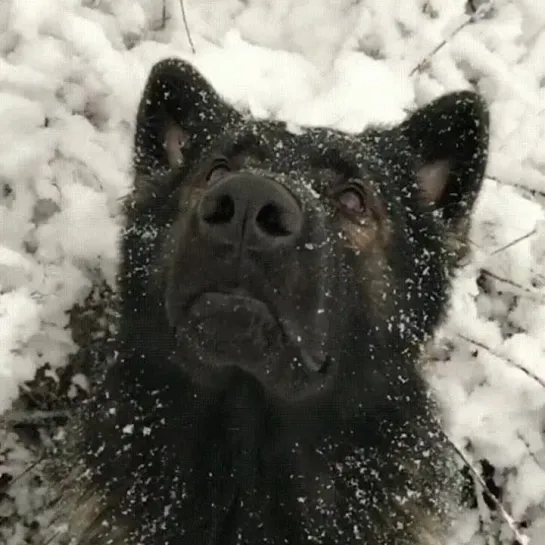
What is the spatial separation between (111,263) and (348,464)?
5.02 ft

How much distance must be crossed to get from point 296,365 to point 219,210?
0.52 metres

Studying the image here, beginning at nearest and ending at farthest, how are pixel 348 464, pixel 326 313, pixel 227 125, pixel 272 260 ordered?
pixel 272 260 < pixel 326 313 < pixel 348 464 < pixel 227 125

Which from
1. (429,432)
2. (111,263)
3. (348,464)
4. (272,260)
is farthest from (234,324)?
(111,263)

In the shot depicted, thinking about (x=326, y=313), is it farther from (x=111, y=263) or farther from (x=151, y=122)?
(x=111, y=263)

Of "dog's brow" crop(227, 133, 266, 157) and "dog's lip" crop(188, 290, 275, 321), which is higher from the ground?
"dog's brow" crop(227, 133, 266, 157)

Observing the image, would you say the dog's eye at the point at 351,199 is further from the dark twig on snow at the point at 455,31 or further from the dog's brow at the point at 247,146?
the dark twig on snow at the point at 455,31

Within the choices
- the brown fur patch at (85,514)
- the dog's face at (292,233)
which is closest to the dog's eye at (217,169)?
the dog's face at (292,233)

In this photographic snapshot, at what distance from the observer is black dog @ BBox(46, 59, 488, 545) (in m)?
2.99

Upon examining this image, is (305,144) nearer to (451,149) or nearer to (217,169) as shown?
(217,169)

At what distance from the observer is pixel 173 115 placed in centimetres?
374

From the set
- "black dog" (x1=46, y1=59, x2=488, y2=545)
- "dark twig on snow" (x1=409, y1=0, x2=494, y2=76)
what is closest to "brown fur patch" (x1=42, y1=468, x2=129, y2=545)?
"black dog" (x1=46, y1=59, x2=488, y2=545)

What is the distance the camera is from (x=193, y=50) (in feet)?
14.9

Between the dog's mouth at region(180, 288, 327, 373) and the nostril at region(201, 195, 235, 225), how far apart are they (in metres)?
0.20

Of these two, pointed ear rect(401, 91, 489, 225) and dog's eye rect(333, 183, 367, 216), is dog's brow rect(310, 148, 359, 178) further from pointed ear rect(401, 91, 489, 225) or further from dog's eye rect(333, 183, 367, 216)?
pointed ear rect(401, 91, 489, 225)
